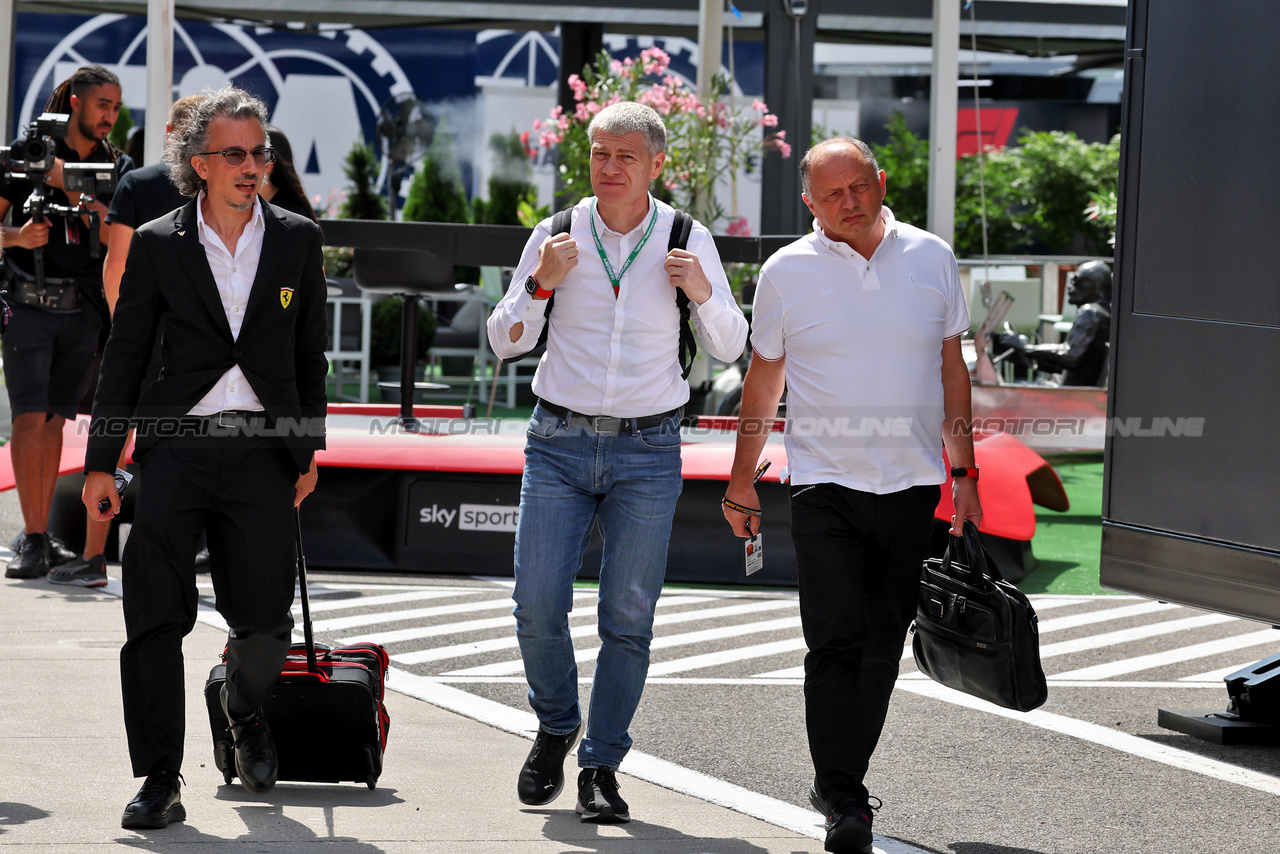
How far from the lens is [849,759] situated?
4.11 meters

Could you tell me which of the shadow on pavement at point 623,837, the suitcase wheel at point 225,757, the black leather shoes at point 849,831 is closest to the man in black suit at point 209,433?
the suitcase wheel at point 225,757

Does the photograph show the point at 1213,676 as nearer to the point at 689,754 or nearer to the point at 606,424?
the point at 689,754

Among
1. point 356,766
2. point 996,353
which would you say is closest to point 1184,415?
point 356,766

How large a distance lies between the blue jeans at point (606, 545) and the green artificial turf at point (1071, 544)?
11.6 feet

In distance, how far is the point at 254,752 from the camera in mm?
4223

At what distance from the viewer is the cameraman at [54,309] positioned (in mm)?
7484

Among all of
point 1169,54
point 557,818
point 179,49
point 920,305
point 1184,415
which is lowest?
point 557,818

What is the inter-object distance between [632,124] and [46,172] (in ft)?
14.0

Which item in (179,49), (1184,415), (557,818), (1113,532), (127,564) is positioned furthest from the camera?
(179,49)

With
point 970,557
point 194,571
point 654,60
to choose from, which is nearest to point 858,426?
point 970,557

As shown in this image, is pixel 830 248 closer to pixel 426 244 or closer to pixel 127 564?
pixel 127 564

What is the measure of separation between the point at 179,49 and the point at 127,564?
17494mm

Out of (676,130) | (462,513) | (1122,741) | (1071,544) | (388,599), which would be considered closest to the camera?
(1122,741)

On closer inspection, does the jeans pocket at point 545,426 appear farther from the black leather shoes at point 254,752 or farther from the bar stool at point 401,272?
the bar stool at point 401,272
